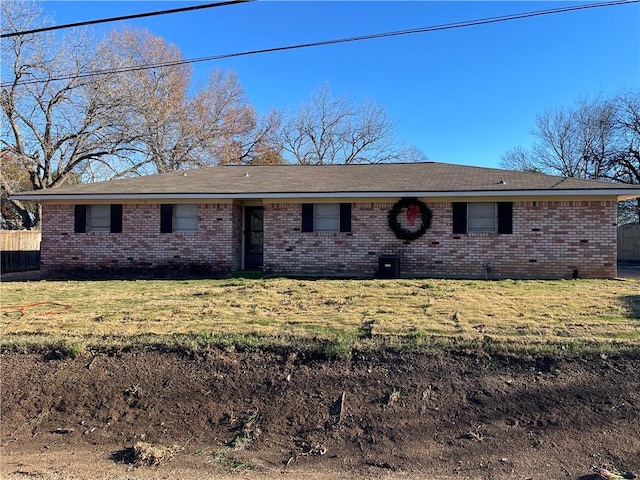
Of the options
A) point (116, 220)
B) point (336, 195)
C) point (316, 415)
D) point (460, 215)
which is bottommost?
point (316, 415)

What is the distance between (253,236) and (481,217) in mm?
7215

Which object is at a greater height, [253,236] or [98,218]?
[98,218]

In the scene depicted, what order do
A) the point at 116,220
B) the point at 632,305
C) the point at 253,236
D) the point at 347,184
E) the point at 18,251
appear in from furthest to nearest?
1. the point at 18,251
2. the point at 253,236
3. the point at 116,220
4. the point at 347,184
5. the point at 632,305

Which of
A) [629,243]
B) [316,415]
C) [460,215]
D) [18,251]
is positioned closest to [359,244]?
[460,215]

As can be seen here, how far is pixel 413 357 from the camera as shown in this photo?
5.32 metres

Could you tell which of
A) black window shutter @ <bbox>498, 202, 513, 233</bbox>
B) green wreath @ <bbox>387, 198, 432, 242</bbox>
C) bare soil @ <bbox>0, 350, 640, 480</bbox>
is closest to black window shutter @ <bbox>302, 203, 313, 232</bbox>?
green wreath @ <bbox>387, 198, 432, 242</bbox>

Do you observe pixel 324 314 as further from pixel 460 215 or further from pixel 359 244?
pixel 460 215

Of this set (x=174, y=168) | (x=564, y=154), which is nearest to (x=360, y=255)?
(x=174, y=168)

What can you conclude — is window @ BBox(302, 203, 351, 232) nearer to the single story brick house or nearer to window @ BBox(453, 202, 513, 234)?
the single story brick house

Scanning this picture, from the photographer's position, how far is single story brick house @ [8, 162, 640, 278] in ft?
40.7

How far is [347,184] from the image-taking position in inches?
552

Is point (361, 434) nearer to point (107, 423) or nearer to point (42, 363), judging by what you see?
point (107, 423)

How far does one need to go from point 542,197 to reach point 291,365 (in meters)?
9.92

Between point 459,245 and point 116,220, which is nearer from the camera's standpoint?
point 459,245
